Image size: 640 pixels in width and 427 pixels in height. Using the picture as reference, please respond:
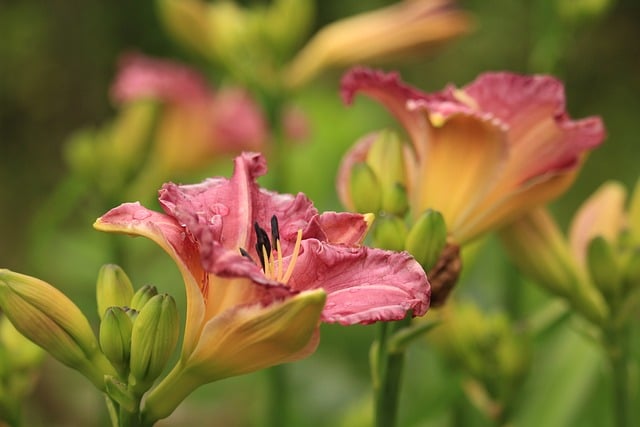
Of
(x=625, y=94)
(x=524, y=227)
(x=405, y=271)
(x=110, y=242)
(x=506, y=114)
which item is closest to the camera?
(x=405, y=271)

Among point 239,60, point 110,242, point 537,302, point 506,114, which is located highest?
point 506,114

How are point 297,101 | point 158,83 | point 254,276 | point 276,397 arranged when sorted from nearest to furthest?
point 254,276 < point 276,397 < point 158,83 < point 297,101

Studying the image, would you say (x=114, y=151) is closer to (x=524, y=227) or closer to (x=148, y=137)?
(x=148, y=137)

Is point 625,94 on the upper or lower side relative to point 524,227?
lower

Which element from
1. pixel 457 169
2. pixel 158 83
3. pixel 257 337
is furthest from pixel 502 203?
pixel 158 83

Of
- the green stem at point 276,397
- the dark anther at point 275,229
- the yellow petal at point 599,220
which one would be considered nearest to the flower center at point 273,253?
the dark anther at point 275,229

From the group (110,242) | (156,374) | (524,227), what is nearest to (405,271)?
(156,374)

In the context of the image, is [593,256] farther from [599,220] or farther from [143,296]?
[143,296]

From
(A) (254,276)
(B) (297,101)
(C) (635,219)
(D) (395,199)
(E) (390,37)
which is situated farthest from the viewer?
(B) (297,101)

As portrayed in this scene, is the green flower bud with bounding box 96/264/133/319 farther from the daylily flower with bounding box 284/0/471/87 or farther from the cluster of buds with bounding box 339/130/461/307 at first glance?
the daylily flower with bounding box 284/0/471/87
